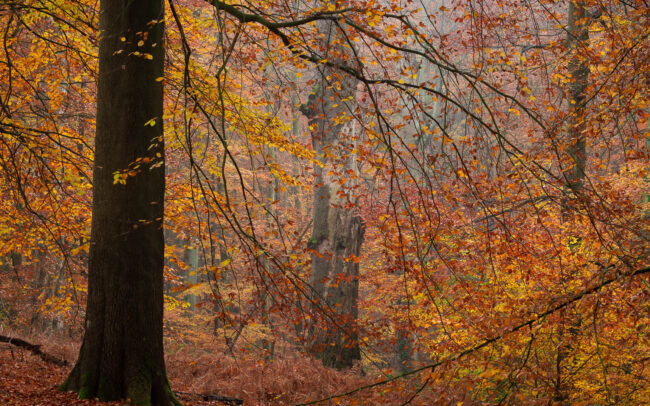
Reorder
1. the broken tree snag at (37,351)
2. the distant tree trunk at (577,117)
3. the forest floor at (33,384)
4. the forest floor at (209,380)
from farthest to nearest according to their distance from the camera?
1. the broken tree snag at (37,351)
2. the forest floor at (209,380)
3. the distant tree trunk at (577,117)
4. the forest floor at (33,384)

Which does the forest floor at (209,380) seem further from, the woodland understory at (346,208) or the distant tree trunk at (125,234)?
the distant tree trunk at (125,234)

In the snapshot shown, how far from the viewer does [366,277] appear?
45.5 feet

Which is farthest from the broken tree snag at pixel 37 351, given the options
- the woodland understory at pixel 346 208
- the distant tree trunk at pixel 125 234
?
the distant tree trunk at pixel 125 234

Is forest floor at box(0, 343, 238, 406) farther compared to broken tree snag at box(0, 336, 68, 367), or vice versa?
broken tree snag at box(0, 336, 68, 367)

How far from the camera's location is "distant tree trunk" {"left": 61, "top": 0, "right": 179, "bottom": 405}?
5082mm

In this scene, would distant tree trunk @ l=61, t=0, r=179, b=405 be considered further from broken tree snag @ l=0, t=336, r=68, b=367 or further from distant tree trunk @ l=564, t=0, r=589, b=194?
distant tree trunk @ l=564, t=0, r=589, b=194

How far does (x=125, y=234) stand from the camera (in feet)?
16.8

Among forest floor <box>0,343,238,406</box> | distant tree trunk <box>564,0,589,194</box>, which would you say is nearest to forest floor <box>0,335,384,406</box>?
forest floor <box>0,343,238,406</box>

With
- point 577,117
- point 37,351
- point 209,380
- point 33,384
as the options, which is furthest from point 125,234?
point 577,117

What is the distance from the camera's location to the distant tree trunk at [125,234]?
508 centimetres

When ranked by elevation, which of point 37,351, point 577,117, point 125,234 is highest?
point 577,117

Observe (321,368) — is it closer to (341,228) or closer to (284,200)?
(341,228)

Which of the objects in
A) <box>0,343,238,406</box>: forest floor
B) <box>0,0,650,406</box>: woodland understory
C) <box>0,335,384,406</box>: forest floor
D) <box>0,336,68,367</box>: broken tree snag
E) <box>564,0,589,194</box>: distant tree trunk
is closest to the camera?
<box>0,0,650,406</box>: woodland understory

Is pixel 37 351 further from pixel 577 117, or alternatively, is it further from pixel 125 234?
pixel 577 117
